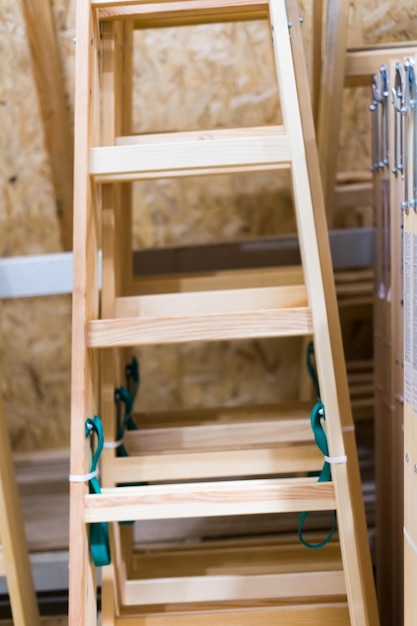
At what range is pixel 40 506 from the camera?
254cm

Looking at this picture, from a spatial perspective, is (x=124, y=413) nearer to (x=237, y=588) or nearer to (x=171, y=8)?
(x=237, y=588)

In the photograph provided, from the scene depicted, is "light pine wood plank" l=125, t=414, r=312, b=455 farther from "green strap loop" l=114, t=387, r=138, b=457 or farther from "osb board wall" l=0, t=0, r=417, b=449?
"osb board wall" l=0, t=0, r=417, b=449

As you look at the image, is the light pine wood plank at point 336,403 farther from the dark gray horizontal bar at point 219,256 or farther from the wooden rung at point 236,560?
the dark gray horizontal bar at point 219,256

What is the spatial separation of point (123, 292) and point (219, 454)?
510mm

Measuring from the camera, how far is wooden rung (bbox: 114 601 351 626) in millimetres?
1507

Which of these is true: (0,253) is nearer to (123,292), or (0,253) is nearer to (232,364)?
(232,364)

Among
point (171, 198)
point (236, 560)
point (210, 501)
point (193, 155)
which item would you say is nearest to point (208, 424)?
point (236, 560)

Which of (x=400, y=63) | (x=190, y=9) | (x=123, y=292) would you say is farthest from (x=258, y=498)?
(x=190, y=9)

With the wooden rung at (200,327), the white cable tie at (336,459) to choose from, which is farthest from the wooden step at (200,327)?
the white cable tie at (336,459)

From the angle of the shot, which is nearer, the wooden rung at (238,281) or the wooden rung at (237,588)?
the wooden rung at (237,588)

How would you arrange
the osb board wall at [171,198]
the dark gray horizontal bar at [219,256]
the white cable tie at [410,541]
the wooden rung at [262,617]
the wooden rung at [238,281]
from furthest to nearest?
the dark gray horizontal bar at [219,256] < the osb board wall at [171,198] < the wooden rung at [238,281] < the wooden rung at [262,617] < the white cable tie at [410,541]

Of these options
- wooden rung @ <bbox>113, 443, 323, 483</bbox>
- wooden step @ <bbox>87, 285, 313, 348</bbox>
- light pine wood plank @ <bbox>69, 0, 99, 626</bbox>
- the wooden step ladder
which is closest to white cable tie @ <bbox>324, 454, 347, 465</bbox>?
the wooden step ladder

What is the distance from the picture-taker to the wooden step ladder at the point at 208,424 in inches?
55.4

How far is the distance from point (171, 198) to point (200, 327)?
1.48m
